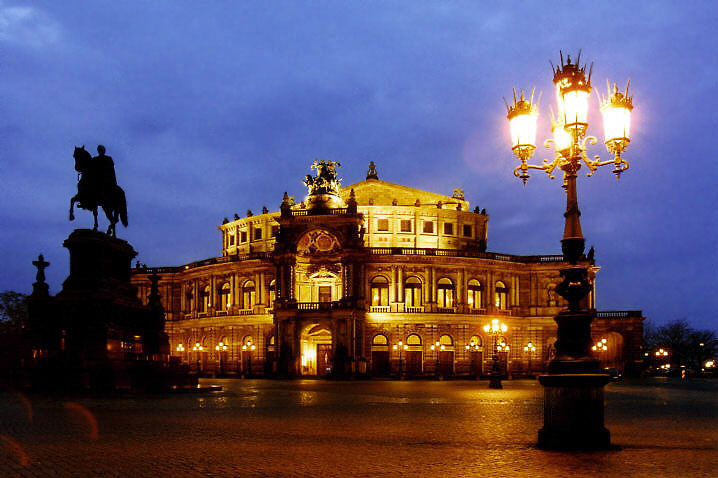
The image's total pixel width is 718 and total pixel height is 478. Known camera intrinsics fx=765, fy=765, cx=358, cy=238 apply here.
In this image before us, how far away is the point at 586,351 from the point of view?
15.4m

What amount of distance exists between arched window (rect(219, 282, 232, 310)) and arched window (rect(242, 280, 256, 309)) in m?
2.30

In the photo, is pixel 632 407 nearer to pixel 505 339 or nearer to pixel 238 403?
pixel 238 403

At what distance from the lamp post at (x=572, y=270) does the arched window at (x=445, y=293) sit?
219 ft

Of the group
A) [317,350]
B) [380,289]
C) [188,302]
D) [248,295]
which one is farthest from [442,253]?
[188,302]

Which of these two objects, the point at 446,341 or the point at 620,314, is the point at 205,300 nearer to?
the point at 446,341

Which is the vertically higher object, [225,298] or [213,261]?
[213,261]

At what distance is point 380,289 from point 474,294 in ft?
36.0

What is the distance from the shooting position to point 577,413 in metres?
14.9

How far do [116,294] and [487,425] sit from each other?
20.1 m

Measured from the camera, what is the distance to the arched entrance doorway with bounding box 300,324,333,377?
265 ft

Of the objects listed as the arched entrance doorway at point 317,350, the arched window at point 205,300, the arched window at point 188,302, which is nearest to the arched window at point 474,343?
the arched entrance doorway at point 317,350

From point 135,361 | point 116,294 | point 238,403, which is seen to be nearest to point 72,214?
point 116,294

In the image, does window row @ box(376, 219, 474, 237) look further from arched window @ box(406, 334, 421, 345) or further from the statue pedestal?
the statue pedestal

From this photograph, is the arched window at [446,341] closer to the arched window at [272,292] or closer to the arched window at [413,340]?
the arched window at [413,340]
